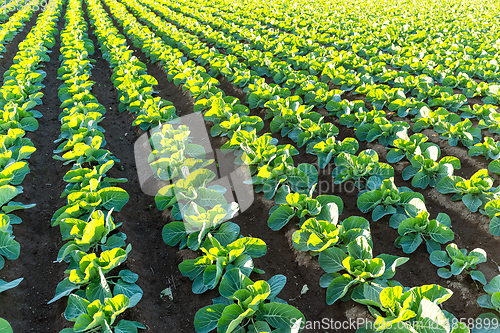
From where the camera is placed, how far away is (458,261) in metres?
3.53

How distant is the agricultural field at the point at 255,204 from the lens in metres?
3.23

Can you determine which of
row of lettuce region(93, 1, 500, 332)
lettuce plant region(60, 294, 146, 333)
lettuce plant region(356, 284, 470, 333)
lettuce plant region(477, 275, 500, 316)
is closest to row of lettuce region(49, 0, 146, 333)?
lettuce plant region(60, 294, 146, 333)

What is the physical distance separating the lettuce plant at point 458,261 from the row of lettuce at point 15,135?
436 centimetres

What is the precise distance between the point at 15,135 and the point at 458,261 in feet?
23.2

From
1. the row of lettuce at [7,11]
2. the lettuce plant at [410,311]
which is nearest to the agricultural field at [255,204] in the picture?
the lettuce plant at [410,311]

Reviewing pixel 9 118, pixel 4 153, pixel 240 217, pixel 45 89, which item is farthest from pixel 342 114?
pixel 45 89

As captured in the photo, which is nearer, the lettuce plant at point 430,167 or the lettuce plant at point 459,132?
the lettuce plant at point 430,167

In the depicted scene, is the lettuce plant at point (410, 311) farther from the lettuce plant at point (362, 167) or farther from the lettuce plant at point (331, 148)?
the lettuce plant at point (331, 148)

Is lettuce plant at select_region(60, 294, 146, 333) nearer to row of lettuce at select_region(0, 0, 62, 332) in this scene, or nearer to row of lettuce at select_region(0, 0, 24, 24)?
row of lettuce at select_region(0, 0, 62, 332)

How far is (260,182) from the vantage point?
16.0ft

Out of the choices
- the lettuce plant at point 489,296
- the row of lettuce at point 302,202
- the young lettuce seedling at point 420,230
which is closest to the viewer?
the lettuce plant at point 489,296

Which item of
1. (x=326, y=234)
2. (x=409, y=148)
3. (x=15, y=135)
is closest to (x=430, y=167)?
(x=409, y=148)

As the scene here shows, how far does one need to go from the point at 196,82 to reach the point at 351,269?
6.14m

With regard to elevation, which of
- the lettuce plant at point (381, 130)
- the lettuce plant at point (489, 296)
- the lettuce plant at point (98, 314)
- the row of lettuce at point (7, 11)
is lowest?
the lettuce plant at point (489, 296)
